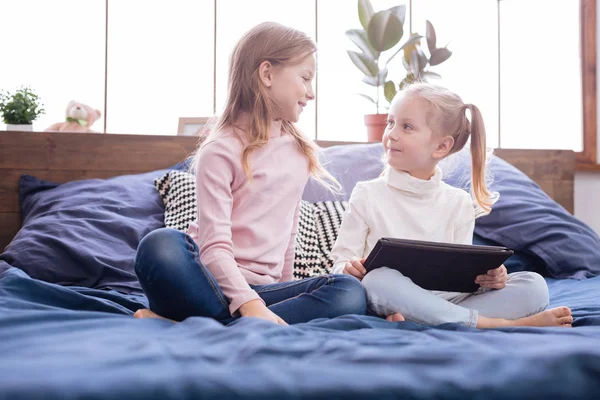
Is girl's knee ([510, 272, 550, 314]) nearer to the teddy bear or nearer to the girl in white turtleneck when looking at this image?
the girl in white turtleneck

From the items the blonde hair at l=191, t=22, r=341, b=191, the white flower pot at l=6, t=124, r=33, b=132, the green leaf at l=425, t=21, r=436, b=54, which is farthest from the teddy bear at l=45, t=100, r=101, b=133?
the green leaf at l=425, t=21, r=436, b=54

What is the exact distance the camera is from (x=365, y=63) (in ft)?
7.96

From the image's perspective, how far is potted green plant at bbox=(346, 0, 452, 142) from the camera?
7.78 ft

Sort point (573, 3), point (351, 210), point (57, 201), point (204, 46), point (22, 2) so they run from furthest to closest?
point (573, 3) < point (204, 46) < point (22, 2) < point (57, 201) < point (351, 210)

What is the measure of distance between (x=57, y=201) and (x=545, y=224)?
52.1 inches

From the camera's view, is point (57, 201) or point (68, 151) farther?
point (68, 151)

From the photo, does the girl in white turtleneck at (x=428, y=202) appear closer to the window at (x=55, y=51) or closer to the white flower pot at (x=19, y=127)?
the white flower pot at (x=19, y=127)

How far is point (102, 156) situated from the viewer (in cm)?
206

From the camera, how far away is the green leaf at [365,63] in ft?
7.96

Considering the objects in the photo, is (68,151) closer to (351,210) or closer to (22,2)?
(22,2)

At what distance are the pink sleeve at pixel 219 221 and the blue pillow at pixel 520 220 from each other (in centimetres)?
61

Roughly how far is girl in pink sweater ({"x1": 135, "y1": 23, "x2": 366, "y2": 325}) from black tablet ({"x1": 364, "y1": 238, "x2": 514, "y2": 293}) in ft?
0.28

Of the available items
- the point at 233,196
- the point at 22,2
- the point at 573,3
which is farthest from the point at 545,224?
the point at 22,2

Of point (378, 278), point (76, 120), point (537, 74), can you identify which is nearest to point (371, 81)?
point (537, 74)
